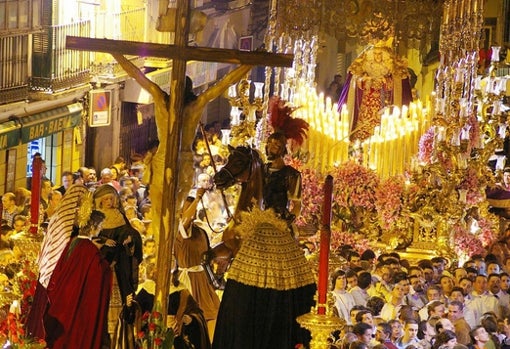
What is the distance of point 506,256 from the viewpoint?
71.6 feet

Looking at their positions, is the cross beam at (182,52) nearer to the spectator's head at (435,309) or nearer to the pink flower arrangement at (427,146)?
the spectator's head at (435,309)

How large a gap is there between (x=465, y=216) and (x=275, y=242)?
9.35m

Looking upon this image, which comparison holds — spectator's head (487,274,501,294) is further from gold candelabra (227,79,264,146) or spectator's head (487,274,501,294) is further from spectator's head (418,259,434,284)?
A: gold candelabra (227,79,264,146)

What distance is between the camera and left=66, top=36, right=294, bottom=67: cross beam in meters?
11.7

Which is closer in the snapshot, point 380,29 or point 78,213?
point 78,213

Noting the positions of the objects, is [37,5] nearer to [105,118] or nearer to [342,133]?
[105,118]

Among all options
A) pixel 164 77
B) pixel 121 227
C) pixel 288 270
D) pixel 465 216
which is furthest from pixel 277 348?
pixel 164 77

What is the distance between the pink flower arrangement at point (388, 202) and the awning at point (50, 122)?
5.39 metres

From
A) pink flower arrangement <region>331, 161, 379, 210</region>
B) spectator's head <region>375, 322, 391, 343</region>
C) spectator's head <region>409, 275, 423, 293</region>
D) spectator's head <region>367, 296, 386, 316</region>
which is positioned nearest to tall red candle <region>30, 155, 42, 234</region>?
spectator's head <region>375, 322, 391, 343</region>

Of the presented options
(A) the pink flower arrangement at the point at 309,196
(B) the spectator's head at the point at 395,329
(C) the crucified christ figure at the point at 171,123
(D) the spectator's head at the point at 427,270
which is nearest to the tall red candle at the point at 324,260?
(C) the crucified christ figure at the point at 171,123

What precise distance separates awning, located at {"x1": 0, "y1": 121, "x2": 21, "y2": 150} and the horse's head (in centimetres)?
1111

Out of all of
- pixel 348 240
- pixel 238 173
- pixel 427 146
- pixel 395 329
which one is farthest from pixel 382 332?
pixel 427 146

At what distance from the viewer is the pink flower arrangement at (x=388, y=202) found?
849 inches

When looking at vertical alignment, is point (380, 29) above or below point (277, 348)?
above
